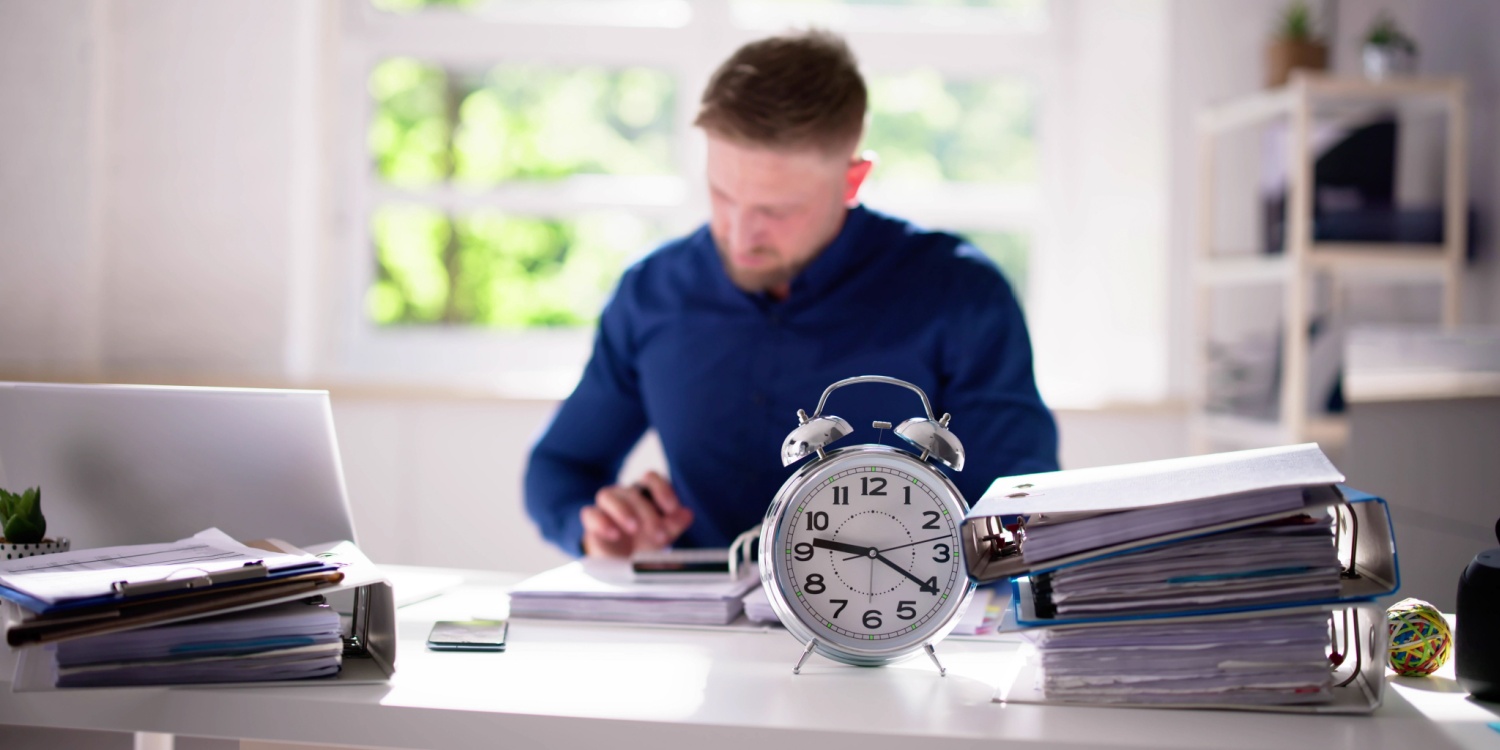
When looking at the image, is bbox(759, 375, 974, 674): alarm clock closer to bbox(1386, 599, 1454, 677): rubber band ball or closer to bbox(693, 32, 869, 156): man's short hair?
bbox(1386, 599, 1454, 677): rubber band ball

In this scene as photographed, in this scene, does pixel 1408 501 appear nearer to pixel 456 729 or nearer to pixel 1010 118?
pixel 456 729

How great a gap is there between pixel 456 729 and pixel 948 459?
45cm

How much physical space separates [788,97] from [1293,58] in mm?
1948

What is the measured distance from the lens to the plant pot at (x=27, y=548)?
3.58 ft

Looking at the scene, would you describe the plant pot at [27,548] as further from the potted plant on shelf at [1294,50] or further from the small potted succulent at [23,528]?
the potted plant on shelf at [1294,50]

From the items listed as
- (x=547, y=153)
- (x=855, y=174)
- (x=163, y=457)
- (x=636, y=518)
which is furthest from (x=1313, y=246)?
(x=163, y=457)

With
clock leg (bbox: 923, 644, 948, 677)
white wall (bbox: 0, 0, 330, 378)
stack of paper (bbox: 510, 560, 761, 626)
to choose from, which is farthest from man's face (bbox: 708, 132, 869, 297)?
white wall (bbox: 0, 0, 330, 378)

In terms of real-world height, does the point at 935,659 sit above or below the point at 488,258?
below

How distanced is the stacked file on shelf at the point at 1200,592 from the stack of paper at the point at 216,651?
56 centimetres

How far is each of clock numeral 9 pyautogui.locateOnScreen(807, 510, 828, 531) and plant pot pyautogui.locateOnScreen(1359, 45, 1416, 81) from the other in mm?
2442

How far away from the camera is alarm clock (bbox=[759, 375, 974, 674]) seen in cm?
101

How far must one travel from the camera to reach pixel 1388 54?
2842 mm

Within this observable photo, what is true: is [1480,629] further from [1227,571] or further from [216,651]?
[216,651]

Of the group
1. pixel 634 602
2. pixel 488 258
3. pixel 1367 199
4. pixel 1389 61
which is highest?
pixel 1389 61
